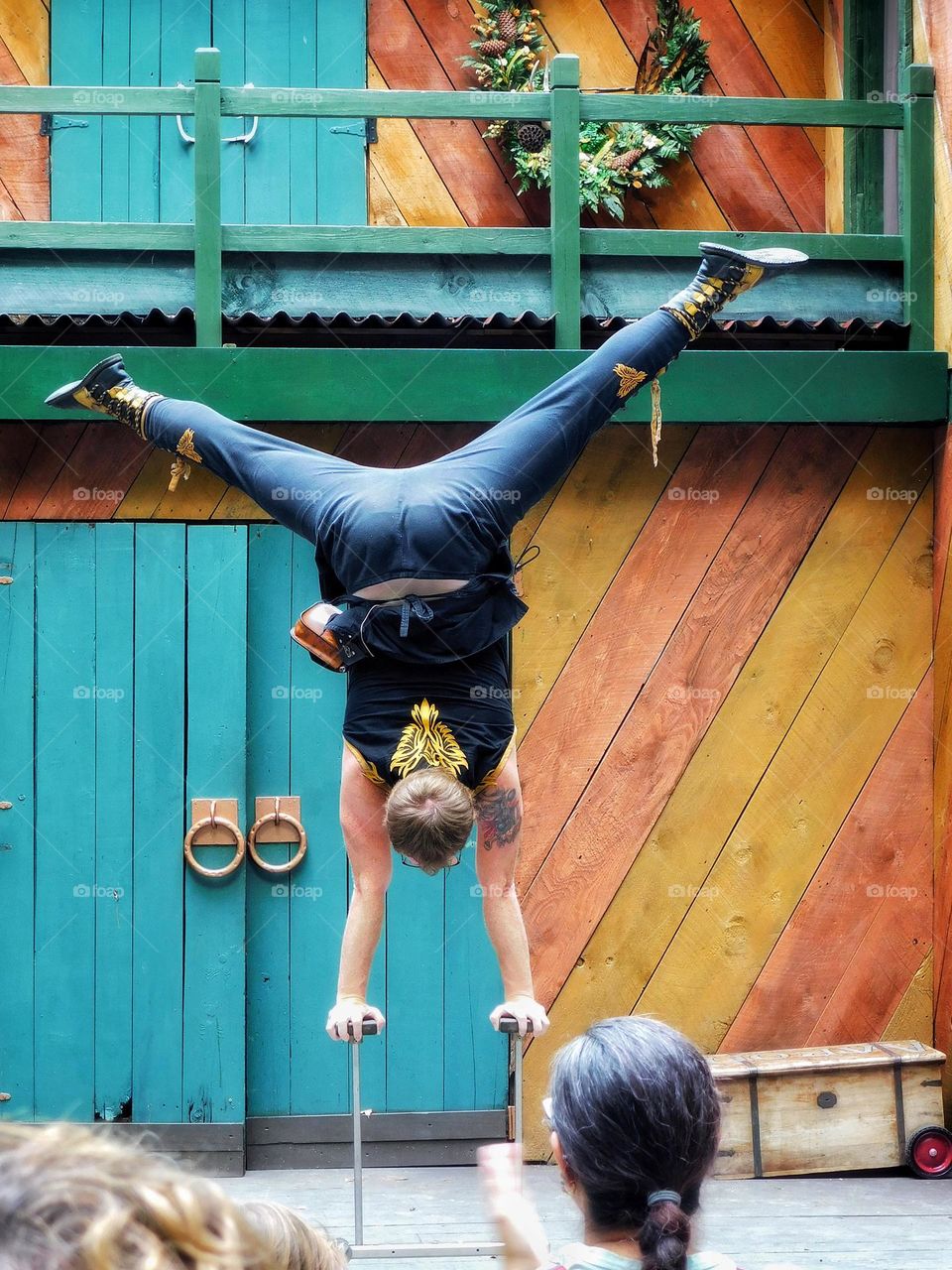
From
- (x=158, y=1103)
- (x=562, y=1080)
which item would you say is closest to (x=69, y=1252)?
(x=562, y=1080)

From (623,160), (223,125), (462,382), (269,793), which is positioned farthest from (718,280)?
(223,125)

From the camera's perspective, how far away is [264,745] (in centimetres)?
436

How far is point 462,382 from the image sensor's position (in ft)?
13.7

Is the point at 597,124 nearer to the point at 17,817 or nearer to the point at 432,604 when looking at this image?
the point at 432,604

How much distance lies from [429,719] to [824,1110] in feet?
7.37

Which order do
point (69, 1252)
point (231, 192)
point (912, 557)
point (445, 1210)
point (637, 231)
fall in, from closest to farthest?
point (69, 1252), point (445, 1210), point (637, 231), point (912, 557), point (231, 192)

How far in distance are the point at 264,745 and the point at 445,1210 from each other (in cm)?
155

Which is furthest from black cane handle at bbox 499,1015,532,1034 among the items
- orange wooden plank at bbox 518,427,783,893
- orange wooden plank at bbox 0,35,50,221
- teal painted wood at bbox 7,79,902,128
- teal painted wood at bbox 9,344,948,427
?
orange wooden plank at bbox 0,35,50,221

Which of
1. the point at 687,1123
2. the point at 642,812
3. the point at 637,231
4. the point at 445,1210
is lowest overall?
the point at 445,1210

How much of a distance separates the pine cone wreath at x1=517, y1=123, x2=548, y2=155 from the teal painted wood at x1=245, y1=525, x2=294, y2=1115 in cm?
172

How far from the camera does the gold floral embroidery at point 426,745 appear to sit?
2.74m

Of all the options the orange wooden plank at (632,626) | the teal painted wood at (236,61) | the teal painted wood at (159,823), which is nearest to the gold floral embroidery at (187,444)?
the teal painted wood at (159,823)

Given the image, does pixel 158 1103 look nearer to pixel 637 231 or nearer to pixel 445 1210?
pixel 445 1210

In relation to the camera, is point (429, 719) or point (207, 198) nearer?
point (429, 719)
